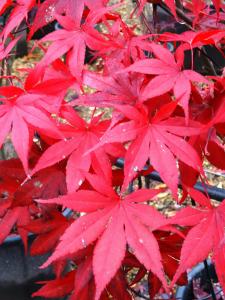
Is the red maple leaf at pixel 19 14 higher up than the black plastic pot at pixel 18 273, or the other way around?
the red maple leaf at pixel 19 14

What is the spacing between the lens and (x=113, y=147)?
2.28 ft

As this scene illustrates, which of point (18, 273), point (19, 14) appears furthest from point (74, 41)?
point (18, 273)

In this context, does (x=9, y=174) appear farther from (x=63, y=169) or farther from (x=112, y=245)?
(x=112, y=245)

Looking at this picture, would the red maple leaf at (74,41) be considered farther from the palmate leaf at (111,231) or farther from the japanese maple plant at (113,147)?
the palmate leaf at (111,231)

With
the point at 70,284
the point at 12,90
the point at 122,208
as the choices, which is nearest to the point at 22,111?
the point at 12,90

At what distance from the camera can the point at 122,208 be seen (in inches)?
24.6

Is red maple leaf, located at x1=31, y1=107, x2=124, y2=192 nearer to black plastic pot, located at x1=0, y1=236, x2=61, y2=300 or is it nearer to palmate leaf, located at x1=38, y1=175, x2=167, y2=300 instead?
palmate leaf, located at x1=38, y1=175, x2=167, y2=300

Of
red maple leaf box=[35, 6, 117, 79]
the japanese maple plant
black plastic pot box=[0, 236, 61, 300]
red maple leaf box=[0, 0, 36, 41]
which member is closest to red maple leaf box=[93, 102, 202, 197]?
the japanese maple plant

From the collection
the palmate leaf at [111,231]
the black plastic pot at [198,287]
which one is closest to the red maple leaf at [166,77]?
the palmate leaf at [111,231]

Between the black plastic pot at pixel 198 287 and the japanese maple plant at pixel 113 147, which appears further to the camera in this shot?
the black plastic pot at pixel 198 287

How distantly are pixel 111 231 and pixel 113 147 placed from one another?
136 millimetres

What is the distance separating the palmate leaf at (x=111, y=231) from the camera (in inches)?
22.7

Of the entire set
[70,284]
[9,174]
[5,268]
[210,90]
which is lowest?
[5,268]

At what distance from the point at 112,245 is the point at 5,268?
86 cm
